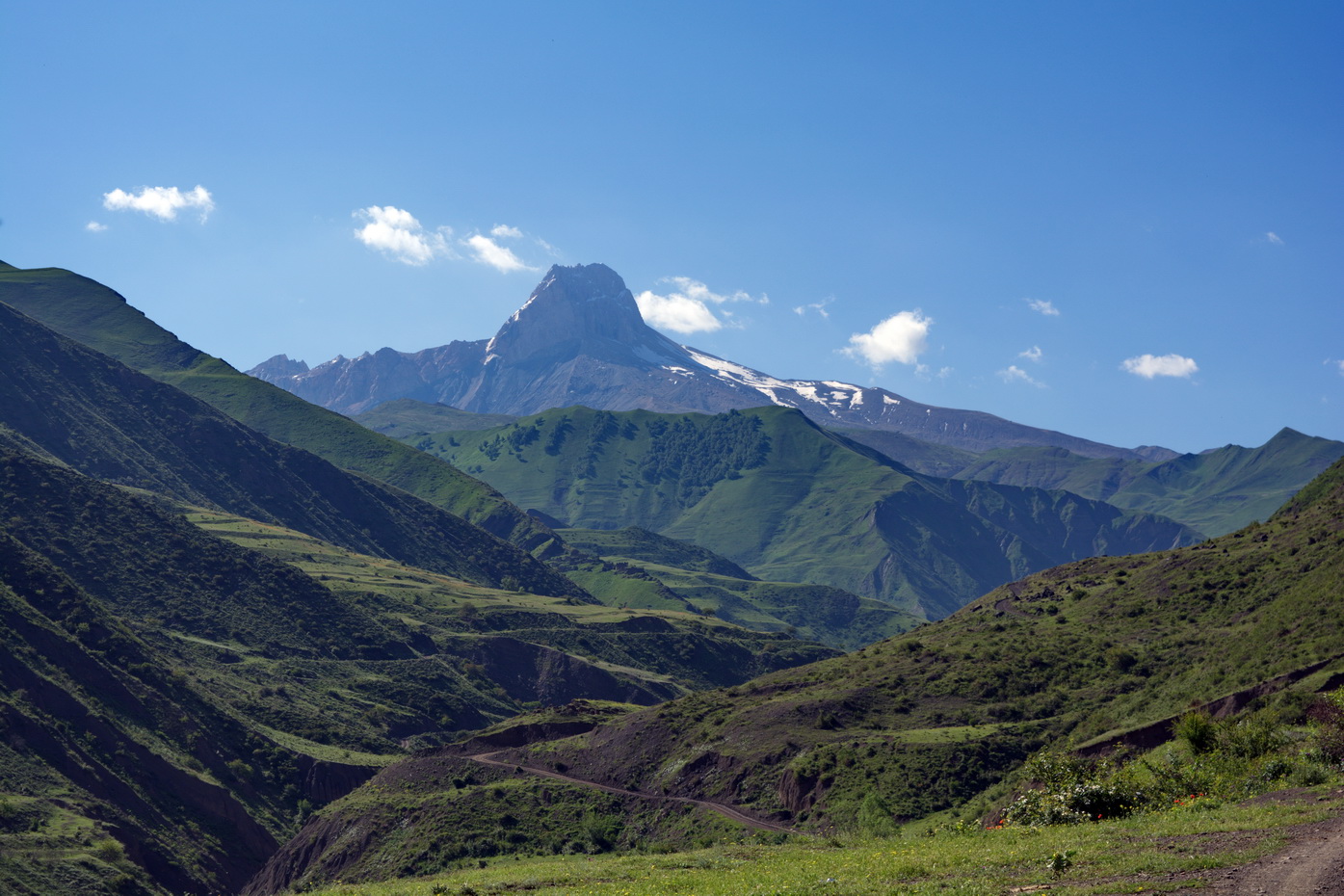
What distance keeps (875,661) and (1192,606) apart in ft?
87.3

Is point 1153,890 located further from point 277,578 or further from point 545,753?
point 277,578

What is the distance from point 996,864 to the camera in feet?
99.1

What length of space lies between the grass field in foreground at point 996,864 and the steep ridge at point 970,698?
33.1m

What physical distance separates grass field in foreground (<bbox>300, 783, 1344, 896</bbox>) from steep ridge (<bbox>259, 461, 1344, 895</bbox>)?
109 ft

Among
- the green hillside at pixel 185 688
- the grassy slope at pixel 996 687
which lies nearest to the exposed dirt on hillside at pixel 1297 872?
the grassy slope at pixel 996 687

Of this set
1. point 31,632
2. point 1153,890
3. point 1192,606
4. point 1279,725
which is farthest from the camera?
point 31,632

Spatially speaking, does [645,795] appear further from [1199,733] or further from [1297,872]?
[1297,872]

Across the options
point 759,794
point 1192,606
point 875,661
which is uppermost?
point 1192,606

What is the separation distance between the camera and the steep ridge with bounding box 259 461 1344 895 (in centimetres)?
7412

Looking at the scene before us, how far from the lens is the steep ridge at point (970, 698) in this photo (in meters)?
74.1

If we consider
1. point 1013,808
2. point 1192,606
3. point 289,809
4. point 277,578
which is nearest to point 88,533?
point 277,578

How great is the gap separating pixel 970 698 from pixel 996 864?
201ft

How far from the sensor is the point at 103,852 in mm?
82062

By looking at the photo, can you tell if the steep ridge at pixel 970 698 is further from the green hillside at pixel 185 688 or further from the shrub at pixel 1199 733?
the shrub at pixel 1199 733
